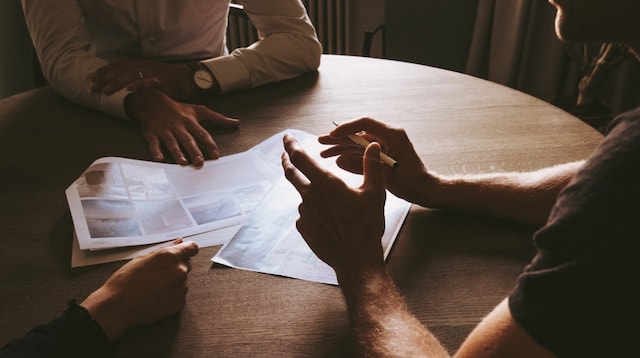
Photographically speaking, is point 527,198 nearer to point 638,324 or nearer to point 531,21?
point 638,324

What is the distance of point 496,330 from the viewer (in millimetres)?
567

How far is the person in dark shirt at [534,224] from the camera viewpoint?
494mm

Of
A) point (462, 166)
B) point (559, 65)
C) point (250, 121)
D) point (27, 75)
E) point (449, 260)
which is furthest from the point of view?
point (559, 65)

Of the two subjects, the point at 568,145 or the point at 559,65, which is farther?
the point at 559,65

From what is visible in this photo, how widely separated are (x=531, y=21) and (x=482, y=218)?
6.81 ft

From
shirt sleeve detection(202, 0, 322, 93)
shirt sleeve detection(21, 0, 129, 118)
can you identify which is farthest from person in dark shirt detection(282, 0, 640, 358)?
shirt sleeve detection(21, 0, 129, 118)

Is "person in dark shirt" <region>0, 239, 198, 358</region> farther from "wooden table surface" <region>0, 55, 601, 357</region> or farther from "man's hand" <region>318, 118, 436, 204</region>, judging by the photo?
"man's hand" <region>318, 118, 436, 204</region>

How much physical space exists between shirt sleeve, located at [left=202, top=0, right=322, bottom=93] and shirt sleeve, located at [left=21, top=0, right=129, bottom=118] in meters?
0.30

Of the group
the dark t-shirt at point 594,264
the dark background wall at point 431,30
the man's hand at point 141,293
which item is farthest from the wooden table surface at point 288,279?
the dark background wall at point 431,30

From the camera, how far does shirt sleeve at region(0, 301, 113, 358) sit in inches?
26.4

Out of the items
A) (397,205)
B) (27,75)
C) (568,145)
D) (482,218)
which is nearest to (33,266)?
(397,205)

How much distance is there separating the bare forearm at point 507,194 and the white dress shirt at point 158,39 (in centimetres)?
67

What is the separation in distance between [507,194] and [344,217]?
0.29 meters

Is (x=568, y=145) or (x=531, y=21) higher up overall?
(x=568, y=145)
